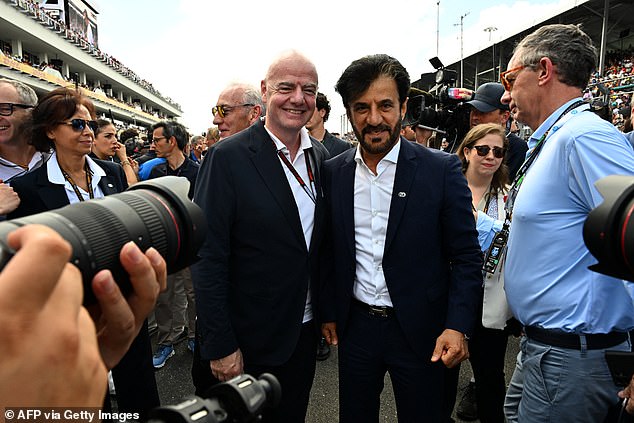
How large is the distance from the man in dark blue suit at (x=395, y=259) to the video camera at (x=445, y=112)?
148 centimetres

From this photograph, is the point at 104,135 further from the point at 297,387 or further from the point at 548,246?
the point at 548,246

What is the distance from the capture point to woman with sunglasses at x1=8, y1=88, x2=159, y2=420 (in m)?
2.37

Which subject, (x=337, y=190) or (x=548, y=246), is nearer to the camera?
(x=548, y=246)

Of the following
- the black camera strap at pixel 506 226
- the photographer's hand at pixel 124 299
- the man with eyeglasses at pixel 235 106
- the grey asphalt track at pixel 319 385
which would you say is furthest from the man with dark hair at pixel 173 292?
the photographer's hand at pixel 124 299

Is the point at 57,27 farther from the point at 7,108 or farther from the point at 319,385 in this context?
the point at 319,385

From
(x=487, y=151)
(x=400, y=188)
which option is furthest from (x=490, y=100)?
(x=400, y=188)

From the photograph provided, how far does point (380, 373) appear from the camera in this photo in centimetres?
208

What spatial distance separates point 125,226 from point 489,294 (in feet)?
6.79

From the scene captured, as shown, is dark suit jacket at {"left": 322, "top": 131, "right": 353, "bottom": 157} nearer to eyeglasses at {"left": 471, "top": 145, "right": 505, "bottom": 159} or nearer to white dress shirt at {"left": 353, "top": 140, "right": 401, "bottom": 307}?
eyeglasses at {"left": 471, "top": 145, "right": 505, "bottom": 159}

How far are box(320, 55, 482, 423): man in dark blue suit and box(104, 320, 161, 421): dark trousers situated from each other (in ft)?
3.81

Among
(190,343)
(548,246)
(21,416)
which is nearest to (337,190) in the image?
(548,246)

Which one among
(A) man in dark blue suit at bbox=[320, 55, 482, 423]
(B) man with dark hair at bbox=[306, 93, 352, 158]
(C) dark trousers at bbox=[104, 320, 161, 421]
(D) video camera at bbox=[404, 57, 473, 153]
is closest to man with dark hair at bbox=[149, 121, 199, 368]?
(C) dark trousers at bbox=[104, 320, 161, 421]

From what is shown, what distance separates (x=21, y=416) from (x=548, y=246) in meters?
1.69

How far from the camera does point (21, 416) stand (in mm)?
607
